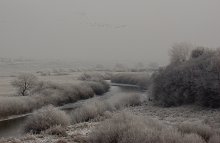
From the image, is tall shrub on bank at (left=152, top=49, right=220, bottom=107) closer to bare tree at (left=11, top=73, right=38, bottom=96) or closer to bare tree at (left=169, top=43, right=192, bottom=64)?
bare tree at (left=11, top=73, right=38, bottom=96)

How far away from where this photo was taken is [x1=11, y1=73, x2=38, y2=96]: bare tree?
173 ft

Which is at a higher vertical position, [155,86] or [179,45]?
[179,45]

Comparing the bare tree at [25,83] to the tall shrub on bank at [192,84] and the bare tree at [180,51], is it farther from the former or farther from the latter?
the bare tree at [180,51]

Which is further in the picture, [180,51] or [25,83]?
[180,51]

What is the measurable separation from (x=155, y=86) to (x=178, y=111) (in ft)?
42.7

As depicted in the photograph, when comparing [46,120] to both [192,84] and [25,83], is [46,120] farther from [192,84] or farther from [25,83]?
[25,83]

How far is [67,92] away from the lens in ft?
175

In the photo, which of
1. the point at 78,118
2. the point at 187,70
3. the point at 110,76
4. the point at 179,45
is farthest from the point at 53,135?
the point at 110,76

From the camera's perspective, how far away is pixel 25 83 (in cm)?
5384

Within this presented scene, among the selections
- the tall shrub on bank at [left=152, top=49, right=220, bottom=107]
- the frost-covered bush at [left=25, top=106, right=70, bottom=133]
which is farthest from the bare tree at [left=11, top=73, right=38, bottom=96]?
the frost-covered bush at [left=25, top=106, right=70, bottom=133]

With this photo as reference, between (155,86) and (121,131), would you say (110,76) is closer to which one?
(155,86)

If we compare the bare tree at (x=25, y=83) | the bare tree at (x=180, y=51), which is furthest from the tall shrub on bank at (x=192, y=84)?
the bare tree at (x=180, y=51)

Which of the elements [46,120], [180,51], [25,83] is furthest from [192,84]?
[180,51]

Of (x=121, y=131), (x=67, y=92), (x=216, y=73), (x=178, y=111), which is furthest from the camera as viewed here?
(x=67, y=92)
